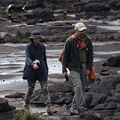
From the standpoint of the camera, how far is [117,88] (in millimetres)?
9641

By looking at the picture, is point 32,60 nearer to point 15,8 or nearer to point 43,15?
point 43,15

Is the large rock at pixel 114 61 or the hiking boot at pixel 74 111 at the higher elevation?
the hiking boot at pixel 74 111

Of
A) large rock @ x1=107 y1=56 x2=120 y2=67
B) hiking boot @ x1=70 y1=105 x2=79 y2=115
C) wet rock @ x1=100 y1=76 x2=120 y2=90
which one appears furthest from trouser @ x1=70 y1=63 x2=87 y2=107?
large rock @ x1=107 y1=56 x2=120 y2=67

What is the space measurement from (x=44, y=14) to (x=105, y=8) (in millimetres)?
11771

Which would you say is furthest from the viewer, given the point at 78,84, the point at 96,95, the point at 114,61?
the point at 114,61

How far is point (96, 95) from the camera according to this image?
Answer: 28.6 feet

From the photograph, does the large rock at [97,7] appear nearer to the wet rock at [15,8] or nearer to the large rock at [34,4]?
the large rock at [34,4]

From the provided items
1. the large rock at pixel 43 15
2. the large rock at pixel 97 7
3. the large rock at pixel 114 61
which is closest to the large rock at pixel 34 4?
the large rock at pixel 43 15

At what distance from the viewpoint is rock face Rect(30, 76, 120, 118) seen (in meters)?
8.08

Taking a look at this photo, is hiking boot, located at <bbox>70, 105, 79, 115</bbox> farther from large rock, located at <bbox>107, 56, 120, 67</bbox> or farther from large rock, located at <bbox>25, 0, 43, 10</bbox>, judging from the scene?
large rock, located at <bbox>25, 0, 43, 10</bbox>

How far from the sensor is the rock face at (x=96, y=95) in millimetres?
8078

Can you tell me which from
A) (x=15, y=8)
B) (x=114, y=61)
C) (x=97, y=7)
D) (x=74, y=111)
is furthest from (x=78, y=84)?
(x=15, y=8)

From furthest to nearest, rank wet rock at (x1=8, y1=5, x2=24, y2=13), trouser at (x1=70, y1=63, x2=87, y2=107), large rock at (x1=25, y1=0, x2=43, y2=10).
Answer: large rock at (x1=25, y1=0, x2=43, y2=10)
wet rock at (x1=8, y1=5, x2=24, y2=13)
trouser at (x1=70, y1=63, x2=87, y2=107)

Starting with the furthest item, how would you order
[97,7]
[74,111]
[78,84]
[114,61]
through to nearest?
[97,7] → [114,61] → [74,111] → [78,84]
